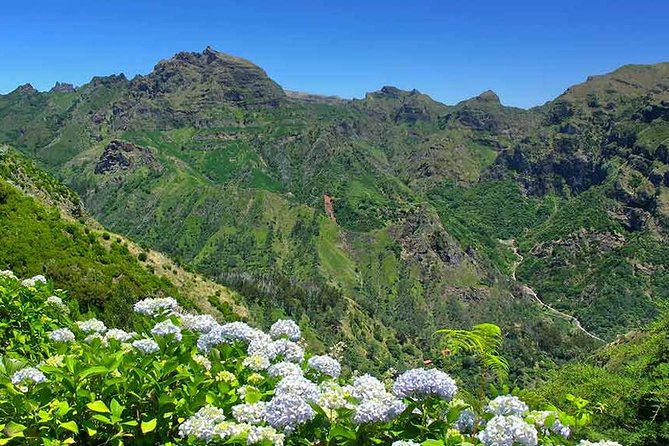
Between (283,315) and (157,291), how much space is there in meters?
101

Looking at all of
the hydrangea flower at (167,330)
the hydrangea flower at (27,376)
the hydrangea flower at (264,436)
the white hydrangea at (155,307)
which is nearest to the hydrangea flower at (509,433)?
the hydrangea flower at (264,436)

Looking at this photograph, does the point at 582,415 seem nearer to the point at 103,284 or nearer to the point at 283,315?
the point at 103,284

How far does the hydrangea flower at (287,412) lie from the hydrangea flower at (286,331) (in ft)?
7.39

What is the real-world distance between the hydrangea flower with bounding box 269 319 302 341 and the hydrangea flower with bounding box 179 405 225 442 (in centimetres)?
243

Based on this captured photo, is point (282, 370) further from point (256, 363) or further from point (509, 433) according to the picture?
point (509, 433)

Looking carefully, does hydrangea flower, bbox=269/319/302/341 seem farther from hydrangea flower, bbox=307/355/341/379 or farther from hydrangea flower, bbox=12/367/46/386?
hydrangea flower, bbox=12/367/46/386

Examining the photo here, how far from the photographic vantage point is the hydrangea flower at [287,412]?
202 inches

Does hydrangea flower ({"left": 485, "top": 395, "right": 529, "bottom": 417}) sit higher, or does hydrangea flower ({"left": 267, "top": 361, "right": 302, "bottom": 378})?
hydrangea flower ({"left": 267, "top": 361, "right": 302, "bottom": 378})

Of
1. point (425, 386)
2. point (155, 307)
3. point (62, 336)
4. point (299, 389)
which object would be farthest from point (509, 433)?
point (62, 336)

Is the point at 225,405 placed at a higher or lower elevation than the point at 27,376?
lower

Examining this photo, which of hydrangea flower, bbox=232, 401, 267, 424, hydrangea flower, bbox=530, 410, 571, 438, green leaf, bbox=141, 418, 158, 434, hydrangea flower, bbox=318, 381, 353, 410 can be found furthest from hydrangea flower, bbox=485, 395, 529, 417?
green leaf, bbox=141, 418, 158, 434

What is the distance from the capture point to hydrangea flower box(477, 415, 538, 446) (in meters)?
5.05

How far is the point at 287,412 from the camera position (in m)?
5.16

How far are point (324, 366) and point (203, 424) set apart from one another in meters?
2.14
